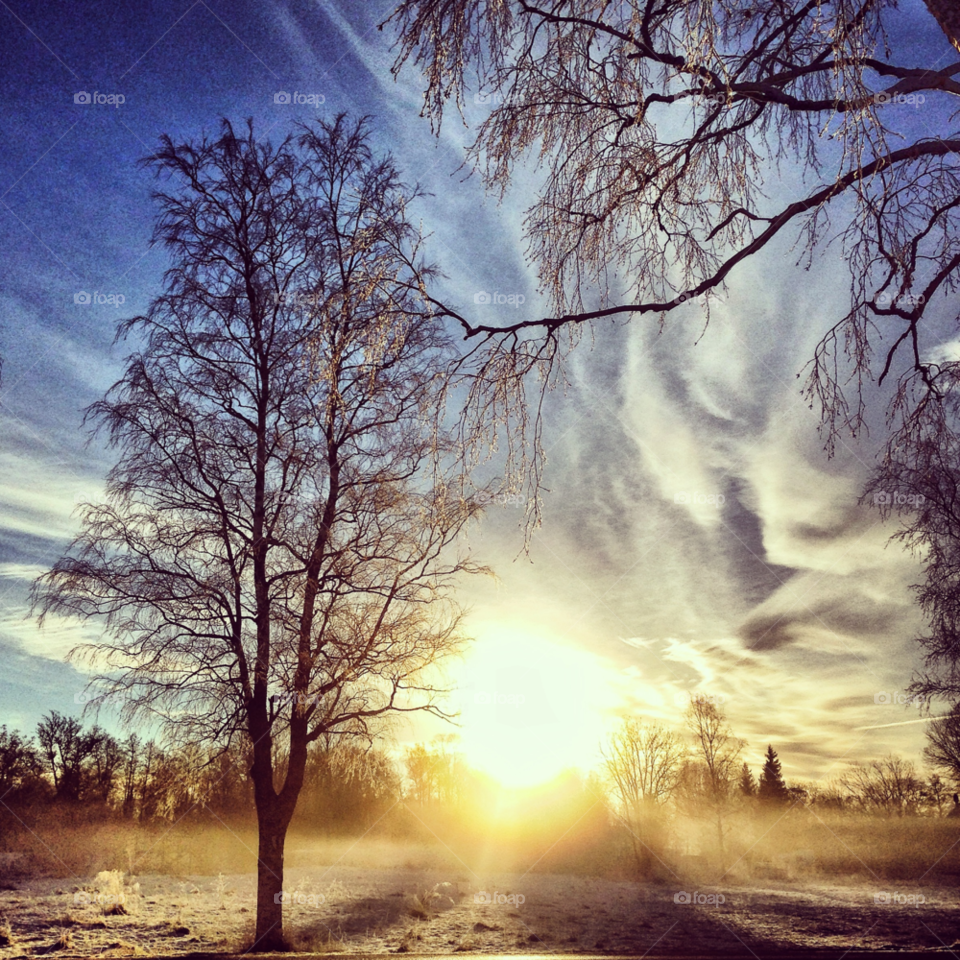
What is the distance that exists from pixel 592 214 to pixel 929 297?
2.58m

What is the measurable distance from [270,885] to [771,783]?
60.5 meters

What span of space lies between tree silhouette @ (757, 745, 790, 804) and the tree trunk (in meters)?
56.3

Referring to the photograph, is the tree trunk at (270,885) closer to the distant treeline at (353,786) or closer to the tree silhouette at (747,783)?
the distant treeline at (353,786)

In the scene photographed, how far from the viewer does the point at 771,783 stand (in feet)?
189

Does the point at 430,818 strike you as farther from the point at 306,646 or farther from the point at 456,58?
the point at 456,58

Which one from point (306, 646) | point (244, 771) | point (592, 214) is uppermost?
point (592, 214)

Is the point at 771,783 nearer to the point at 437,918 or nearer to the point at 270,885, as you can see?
the point at 437,918

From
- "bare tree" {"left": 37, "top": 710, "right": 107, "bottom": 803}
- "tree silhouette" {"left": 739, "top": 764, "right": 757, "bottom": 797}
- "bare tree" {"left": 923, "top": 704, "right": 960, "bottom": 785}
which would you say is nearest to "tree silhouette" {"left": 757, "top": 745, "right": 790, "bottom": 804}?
"tree silhouette" {"left": 739, "top": 764, "right": 757, "bottom": 797}

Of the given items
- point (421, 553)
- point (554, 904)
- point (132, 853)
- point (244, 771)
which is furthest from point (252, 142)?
point (132, 853)

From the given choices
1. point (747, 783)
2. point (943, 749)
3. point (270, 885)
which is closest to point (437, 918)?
point (270, 885)

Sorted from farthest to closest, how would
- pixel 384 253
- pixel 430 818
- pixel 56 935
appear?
pixel 430 818, pixel 56 935, pixel 384 253

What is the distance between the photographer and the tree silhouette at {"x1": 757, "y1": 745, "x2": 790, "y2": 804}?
54.9 metres

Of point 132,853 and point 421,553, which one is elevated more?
point 421,553

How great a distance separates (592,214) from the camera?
4.43m
